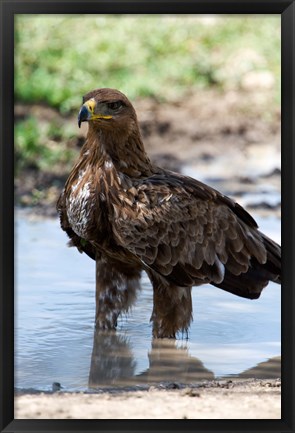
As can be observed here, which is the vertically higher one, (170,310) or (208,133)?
(208,133)

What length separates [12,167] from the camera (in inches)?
189

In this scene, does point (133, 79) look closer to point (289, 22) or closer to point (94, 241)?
point (94, 241)

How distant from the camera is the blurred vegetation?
38.6 ft

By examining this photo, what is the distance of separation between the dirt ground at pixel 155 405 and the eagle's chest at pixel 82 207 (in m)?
1.13

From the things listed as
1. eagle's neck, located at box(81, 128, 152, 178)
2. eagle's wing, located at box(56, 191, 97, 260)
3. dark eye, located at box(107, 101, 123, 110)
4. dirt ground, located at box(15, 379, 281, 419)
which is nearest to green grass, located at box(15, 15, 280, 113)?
eagle's wing, located at box(56, 191, 97, 260)

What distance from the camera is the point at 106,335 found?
681 centimetres

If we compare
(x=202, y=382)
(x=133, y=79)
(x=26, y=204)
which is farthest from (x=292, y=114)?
(x=133, y=79)

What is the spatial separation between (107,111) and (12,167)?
1631 mm

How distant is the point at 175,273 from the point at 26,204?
11.9 ft

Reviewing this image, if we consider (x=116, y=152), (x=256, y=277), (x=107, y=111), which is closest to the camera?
(x=107, y=111)

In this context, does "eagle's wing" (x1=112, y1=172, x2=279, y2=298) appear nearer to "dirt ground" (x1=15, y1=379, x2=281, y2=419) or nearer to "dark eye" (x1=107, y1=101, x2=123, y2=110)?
"dark eye" (x1=107, y1=101, x2=123, y2=110)

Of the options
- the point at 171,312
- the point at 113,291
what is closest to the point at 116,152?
the point at 113,291

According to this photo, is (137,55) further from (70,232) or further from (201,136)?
(70,232)

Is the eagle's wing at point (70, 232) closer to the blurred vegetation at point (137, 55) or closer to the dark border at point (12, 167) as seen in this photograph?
the dark border at point (12, 167)
